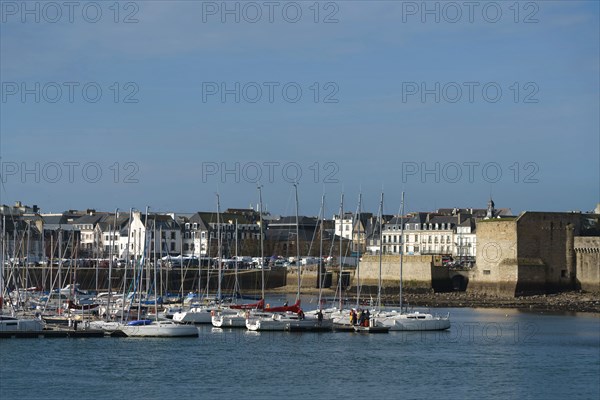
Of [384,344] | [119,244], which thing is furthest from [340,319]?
[119,244]

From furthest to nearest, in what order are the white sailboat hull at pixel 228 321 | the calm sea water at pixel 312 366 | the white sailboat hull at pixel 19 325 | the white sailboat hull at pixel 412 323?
the white sailboat hull at pixel 228 321
the white sailboat hull at pixel 412 323
the white sailboat hull at pixel 19 325
the calm sea water at pixel 312 366

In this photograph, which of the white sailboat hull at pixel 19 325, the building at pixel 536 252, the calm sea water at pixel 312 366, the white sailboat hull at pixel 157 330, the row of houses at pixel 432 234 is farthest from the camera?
the row of houses at pixel 432 234

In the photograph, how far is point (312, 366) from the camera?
32.1m

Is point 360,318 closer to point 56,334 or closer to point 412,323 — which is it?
point 412,323

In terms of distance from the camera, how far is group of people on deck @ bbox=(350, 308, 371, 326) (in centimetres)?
4159

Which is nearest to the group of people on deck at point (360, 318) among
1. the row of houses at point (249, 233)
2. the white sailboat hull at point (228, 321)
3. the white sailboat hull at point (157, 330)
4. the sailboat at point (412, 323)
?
the sailboat at point (412, 323)

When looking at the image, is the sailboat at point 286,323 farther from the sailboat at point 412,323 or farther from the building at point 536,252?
the building at point 536,252

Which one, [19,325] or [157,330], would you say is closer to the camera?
[19,325]

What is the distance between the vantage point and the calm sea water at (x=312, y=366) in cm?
2762

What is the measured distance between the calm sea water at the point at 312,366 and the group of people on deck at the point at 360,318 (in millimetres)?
876

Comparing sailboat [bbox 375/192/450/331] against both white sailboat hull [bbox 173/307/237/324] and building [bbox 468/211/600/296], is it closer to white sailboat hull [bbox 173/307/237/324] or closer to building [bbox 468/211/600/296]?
white sailboat hull [bbox 173/307/237/324]

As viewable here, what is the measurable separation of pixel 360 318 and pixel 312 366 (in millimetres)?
10259

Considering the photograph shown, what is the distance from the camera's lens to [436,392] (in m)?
27.5

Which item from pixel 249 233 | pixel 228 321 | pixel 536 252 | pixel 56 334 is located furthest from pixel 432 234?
pixel 56 334
